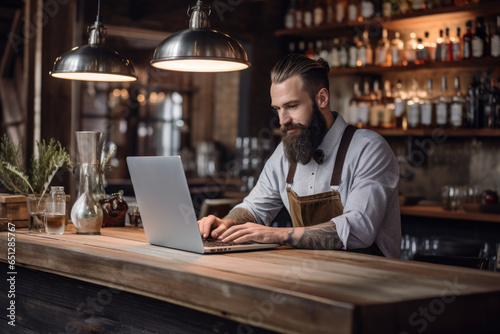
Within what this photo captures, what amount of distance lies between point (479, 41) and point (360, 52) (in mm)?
931

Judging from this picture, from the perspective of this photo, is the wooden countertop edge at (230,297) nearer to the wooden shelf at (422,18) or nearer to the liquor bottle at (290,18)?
the wooden shelf at (422,18)

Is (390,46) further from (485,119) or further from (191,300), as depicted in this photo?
(191,300)

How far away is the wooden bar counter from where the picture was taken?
1.27m

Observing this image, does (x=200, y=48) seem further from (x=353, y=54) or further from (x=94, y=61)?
(x=353, y=54)

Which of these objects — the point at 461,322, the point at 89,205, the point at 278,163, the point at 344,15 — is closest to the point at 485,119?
the point at 344,15

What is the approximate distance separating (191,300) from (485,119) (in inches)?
128

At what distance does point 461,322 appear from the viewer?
1.35 m

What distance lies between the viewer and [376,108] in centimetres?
477

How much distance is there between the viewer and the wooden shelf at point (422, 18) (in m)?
4.14

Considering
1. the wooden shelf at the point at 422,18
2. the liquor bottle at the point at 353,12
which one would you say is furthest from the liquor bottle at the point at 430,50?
the liquor bottle at the point at 353,12

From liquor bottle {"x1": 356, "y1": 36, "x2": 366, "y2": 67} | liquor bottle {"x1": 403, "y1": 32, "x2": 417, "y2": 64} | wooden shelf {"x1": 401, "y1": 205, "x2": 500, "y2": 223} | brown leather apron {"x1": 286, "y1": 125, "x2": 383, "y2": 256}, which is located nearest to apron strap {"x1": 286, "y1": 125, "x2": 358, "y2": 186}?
brown leather apron {"x1": 286, "y1": 125, "x2": 383, "y2": 256}

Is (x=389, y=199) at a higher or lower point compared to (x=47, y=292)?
higher

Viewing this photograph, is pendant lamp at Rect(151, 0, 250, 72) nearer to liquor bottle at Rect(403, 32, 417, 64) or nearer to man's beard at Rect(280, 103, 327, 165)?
man's beard at Rect(280, 103, 327, 165)

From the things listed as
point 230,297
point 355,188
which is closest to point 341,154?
point 355,188
